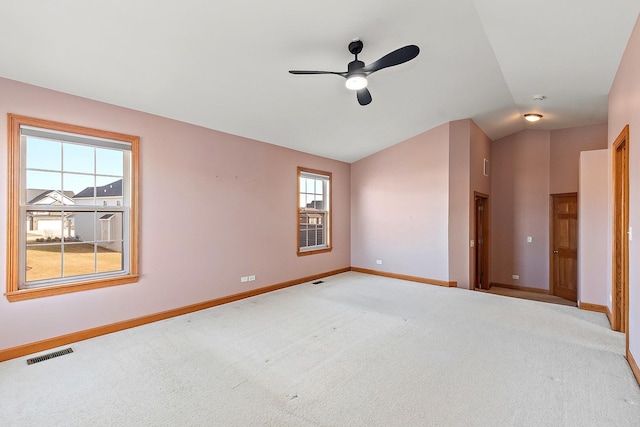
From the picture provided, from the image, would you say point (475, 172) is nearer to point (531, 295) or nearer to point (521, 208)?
point (521, 208)

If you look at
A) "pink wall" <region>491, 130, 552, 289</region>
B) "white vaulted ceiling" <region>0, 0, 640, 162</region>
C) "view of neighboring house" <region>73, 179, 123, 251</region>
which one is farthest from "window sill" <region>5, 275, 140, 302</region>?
"pink wall" <region>491, 130, 552, 289</region>

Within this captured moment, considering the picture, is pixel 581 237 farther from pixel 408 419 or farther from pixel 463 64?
pixel 408 419

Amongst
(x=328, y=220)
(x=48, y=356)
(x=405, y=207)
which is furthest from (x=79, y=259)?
(x=405, y=207)

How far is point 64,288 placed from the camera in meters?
3.19

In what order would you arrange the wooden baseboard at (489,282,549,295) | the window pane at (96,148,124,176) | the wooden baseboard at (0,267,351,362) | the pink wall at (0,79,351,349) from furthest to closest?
the wooden baseboard at (489,282,549,295), the window pane at (96,148,124,176), the pink wall at (0,79,351,349), the wooden baseboard at (0,267,351,362)

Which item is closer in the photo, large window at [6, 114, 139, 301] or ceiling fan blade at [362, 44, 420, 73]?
ceiling fan blade at [362, 44, 420, 73]

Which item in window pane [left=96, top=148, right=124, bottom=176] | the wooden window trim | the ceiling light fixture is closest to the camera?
window pane [left=96, top=148, right=124, bottom=176]

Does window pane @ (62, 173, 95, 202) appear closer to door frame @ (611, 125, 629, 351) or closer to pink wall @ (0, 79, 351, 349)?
pink wall @ (0, 79, 351, 349)

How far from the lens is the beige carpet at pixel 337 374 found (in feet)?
6.87

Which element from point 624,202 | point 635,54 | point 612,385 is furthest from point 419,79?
point 612,385

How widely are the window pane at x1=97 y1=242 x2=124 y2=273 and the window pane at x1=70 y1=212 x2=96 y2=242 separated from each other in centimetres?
17

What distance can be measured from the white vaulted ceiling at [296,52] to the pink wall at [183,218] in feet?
0.77

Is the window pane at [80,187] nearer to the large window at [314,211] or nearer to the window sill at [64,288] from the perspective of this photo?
the window sill at [64,288]

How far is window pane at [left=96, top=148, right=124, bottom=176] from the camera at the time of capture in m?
3.52
